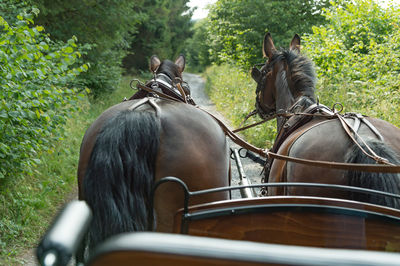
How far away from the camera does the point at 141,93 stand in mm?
3314

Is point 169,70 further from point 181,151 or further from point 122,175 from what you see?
point 122,175

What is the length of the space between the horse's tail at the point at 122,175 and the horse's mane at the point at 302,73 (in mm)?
1858

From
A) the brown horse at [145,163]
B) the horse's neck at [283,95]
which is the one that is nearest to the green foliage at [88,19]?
the horse's neck at [283,95]

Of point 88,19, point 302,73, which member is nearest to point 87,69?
point 88,19

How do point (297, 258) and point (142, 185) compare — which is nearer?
point (297, 258)

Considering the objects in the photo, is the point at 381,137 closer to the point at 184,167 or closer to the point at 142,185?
the point at 184,167

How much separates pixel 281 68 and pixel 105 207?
256 centimetres

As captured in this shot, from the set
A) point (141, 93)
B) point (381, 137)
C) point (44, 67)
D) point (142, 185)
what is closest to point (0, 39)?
point (44, 67)

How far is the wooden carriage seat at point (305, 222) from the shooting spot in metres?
1.68

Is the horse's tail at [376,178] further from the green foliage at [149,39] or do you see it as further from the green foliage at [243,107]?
the green foliage at [149,39]

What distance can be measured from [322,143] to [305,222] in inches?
39.7

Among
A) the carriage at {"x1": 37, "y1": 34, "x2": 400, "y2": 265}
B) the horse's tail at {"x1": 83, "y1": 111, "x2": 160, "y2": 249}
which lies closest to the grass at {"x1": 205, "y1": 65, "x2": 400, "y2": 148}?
the carriage at {"x1": 37, "y1": 34, "x2": 400, "y2": 265}

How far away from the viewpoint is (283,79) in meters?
3.91

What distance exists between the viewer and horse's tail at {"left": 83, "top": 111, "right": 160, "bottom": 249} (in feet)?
6.76
